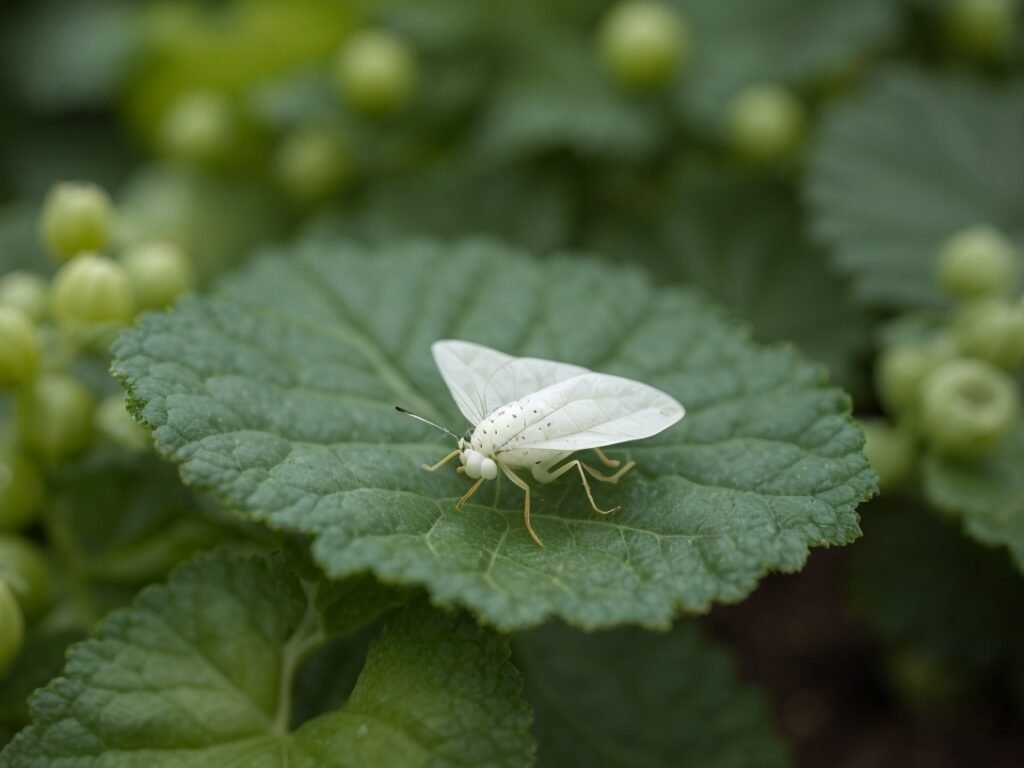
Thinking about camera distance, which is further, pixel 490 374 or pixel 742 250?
pixel 742 250

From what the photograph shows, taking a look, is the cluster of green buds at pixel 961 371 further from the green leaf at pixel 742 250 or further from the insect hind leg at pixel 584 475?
the insect hind leg at pixel 584 475

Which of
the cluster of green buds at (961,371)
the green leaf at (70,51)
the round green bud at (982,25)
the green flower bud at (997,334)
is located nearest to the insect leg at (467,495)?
the cluster of green buds at (961,371)

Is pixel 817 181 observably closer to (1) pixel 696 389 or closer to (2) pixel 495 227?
(2) pixel 495 227

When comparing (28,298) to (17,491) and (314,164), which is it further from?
(314,164)

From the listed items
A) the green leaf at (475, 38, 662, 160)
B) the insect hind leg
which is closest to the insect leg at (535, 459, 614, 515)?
the insect hind leg

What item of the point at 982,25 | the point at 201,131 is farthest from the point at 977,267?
the point at 201,131
